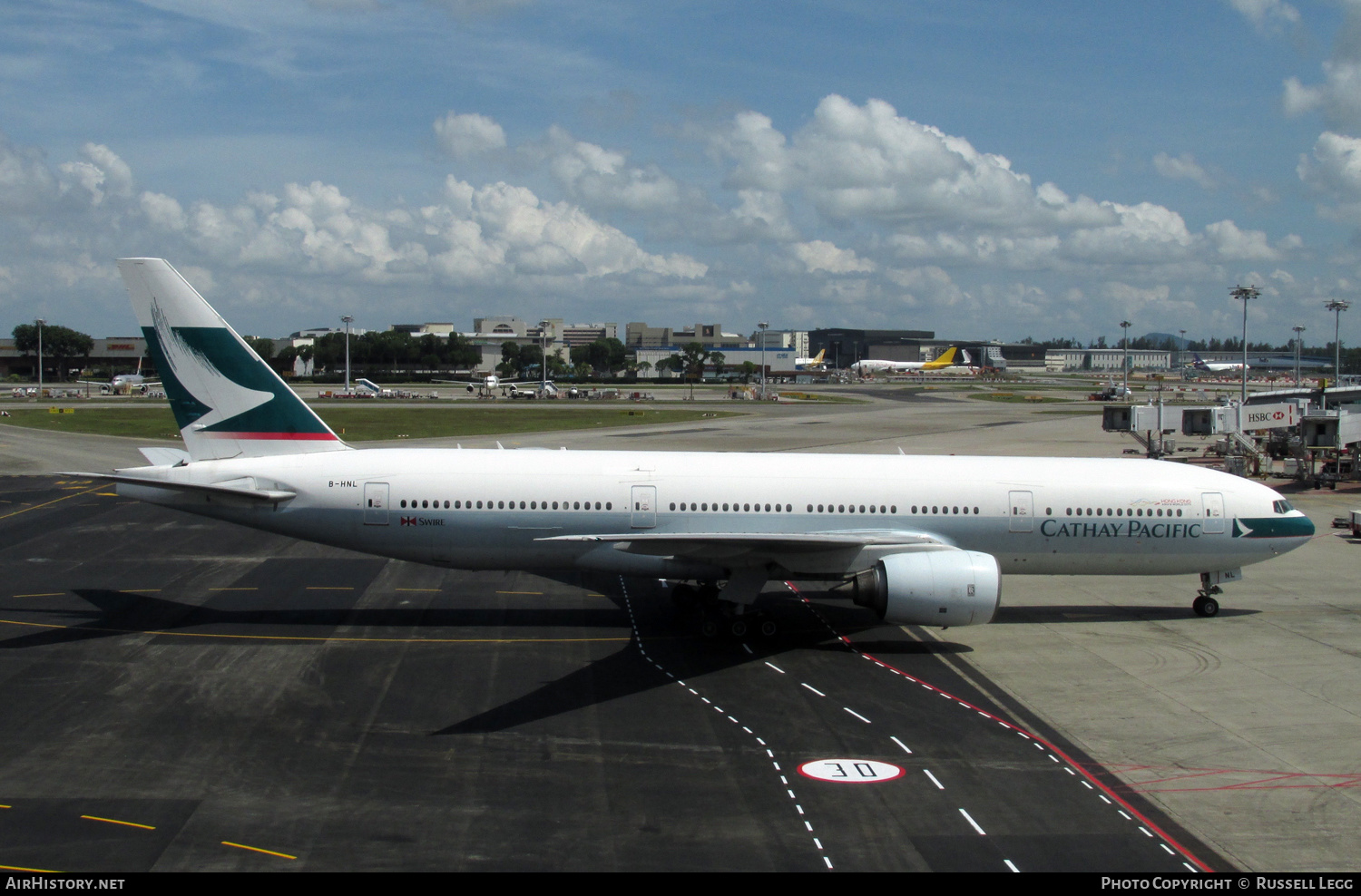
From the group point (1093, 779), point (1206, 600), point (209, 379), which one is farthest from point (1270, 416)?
point (209, 379)

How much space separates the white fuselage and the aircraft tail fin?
0.76m

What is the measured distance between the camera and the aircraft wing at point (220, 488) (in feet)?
73.7

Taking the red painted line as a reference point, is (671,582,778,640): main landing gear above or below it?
above

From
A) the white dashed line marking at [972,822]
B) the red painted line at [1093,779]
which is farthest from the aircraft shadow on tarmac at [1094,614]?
the white dashed line marking at [972,822]

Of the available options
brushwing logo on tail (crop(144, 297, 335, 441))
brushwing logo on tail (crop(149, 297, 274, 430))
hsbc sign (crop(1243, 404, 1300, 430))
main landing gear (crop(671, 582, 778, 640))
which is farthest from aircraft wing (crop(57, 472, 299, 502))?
hsbc sign (crop(1243, 404, 1300, 430))

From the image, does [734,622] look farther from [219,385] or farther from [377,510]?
[219,385]

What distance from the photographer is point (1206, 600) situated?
25.4 m

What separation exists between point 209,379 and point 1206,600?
26623 mm

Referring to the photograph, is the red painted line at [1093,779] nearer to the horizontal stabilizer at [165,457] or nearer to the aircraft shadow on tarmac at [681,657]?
the aircraft shadow on tarmac at [681,657]

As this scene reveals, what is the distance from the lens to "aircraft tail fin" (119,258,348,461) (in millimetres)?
24000

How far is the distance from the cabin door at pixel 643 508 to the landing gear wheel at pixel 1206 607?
14.7 meters

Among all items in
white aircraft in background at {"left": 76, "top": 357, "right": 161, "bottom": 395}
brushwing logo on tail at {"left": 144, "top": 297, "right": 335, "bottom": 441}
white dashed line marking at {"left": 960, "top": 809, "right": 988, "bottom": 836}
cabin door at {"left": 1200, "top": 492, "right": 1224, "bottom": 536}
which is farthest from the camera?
white aircraft in background at {"left": 76, "top": 357, "right": 161, "bottom": 395}

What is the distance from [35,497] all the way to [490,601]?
1181 inches

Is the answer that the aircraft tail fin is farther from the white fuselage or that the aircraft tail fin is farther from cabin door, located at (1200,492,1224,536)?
cabin door, located at (1200,492,1224,536)
